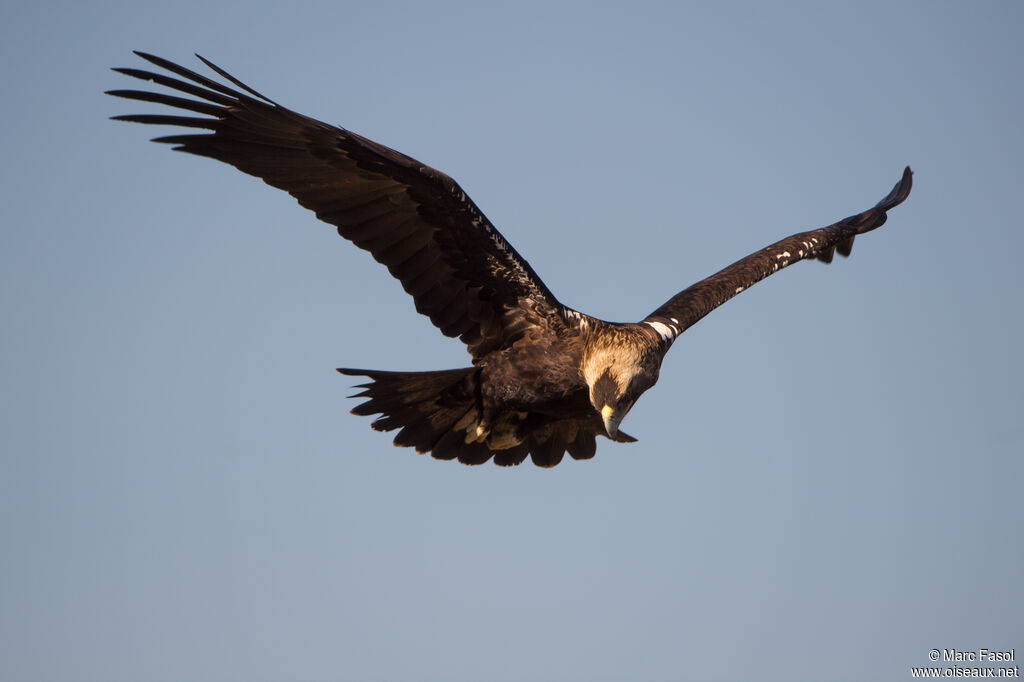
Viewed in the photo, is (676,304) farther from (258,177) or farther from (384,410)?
(258,177)

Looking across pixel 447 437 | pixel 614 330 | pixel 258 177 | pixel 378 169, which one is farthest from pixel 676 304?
pixel 258 177

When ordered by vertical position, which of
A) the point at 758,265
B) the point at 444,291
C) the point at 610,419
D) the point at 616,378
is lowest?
the point at 610,419

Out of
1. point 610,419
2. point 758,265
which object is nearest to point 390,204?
point 610,419

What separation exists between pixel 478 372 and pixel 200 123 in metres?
Result: 2.37

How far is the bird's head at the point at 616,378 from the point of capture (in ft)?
24.7

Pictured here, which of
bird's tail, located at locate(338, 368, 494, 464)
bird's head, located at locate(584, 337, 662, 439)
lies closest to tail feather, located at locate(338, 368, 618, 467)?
bird's tail, located at locate(338, 368, 494, 464)

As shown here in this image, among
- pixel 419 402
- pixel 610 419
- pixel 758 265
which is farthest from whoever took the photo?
pixel 758 265

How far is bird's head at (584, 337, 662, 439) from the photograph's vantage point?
752 cm

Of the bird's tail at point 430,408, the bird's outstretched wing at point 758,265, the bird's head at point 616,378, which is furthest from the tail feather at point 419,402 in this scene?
the bird's outstretched wing at point 758,265

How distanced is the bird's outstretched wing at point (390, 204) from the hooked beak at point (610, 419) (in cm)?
68

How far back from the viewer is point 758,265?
952 cm

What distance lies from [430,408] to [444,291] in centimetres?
93

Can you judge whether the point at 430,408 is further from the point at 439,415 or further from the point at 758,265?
the point at 758,265

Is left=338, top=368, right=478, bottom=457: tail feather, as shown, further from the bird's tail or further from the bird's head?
the bird's head
